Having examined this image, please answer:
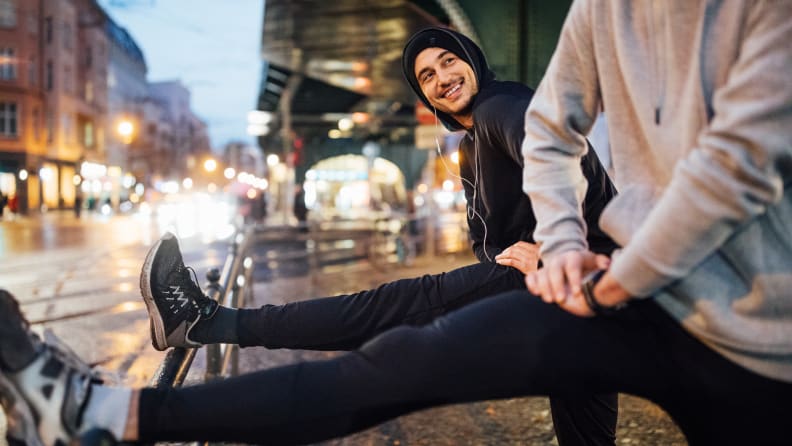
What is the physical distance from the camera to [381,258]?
1257 cm

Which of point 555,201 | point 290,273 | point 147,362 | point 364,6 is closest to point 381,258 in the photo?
point 290,273

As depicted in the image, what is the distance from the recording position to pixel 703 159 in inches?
41.4

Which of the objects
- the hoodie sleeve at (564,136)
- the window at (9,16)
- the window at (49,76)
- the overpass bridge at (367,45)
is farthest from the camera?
the window at (49,76)

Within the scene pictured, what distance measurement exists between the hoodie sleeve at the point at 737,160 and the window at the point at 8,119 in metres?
44.2

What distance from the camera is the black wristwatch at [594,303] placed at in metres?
1.20

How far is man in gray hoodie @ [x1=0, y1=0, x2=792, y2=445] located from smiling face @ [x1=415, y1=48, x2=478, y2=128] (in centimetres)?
103

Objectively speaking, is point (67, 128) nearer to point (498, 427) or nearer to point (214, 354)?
point (214, 354)

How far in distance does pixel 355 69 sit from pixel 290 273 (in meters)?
11.8

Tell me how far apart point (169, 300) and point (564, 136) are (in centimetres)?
129

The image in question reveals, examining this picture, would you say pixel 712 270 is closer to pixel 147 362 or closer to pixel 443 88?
pixel 443 88

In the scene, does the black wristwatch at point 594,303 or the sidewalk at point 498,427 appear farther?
the sidewalk at point 498,427

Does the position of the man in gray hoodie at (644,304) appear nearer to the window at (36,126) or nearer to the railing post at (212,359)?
the railing post at (212,359)

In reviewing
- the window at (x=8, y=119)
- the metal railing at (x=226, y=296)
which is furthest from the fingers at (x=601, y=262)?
the window at (x=8, y=119)

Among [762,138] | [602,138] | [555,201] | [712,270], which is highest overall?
[602,138]
